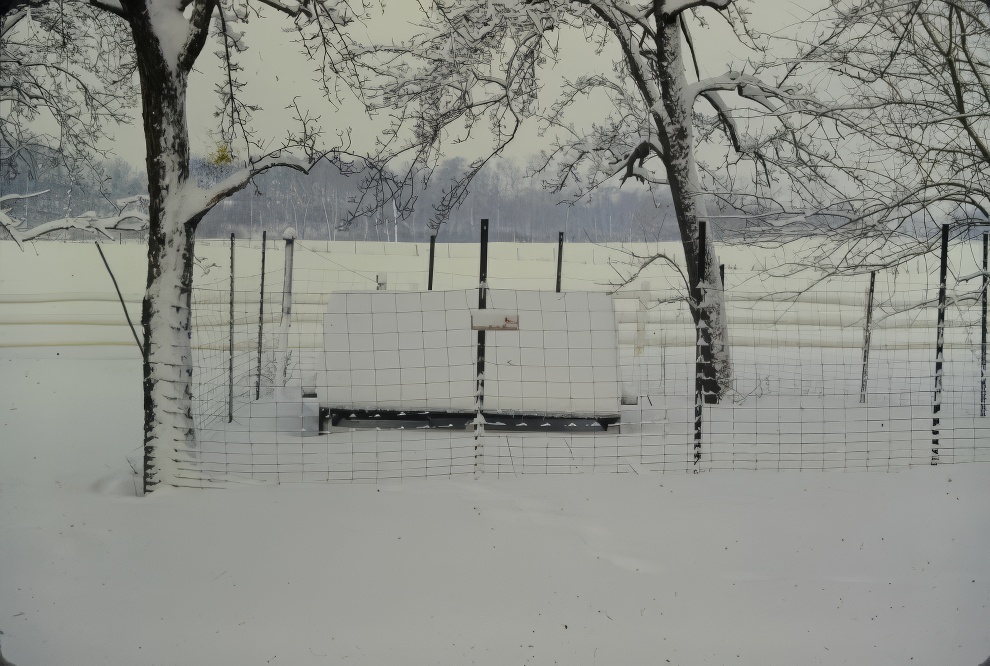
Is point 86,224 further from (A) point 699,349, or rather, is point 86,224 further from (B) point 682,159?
(B) point 682,159

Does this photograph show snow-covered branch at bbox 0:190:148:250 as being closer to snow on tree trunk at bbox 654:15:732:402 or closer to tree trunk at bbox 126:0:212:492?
tree trunk at bbox 126:0:212:492

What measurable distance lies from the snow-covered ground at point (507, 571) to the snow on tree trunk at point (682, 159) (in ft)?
12.8

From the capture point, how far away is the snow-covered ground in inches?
146

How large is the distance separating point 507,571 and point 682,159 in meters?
6.49

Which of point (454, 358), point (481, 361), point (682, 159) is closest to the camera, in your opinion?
point (481, 361)

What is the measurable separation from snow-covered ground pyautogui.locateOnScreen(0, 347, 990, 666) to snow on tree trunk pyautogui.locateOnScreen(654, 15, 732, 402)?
3888mm

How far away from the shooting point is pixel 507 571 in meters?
4.30

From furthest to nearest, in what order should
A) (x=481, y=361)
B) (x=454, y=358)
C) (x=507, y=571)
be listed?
(x=454, y=358), (x=481, y=361), (x=507, y=571)

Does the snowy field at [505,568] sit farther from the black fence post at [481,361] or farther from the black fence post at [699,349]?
the black fence post at [699,349]

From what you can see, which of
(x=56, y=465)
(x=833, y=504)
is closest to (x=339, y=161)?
(x=56, y=465)

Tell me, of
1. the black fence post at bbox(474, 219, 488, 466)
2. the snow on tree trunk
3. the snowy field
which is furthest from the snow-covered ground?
the snow on tree trunk

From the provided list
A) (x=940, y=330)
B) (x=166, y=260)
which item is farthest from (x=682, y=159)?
(x=166, y=260)

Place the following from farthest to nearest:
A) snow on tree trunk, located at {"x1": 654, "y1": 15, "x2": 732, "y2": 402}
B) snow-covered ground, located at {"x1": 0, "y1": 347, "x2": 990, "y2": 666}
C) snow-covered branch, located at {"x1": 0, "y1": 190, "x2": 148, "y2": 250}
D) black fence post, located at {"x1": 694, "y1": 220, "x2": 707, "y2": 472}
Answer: snow on tree trunk, located at {"x1": 654, "y1": 15, "x2": 732, "y2": 402}
black fence post, located at {"x1": 694, "y1": 220, "x2": 707, "y2": 472}
snow-covered branch, located at {"x1": 0, "y1": 190, "x2": 148, "y2": 250}
snow-covered ground, located at {"x1": 0, "y1": 347, "x2": 990, "y2": 666}

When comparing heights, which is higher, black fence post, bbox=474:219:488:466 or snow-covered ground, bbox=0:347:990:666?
black fence post, bbox=474:219:488:466
